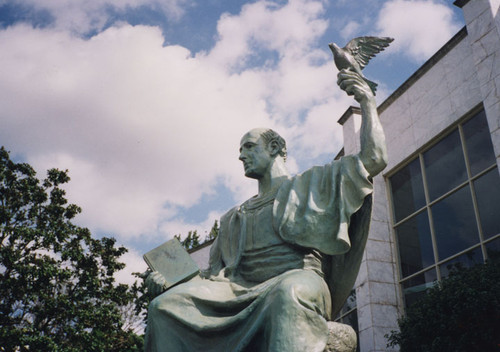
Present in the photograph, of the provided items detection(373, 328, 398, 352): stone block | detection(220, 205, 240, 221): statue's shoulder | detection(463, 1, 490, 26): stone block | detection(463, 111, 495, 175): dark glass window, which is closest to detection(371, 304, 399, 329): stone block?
detection(373, 328, 398, 352): stone block

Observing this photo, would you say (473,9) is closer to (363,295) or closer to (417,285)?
(417,285)

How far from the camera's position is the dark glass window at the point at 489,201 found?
1049 centimetres

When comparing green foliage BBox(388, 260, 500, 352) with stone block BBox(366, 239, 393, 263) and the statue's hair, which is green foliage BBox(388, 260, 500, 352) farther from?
the statue's hair

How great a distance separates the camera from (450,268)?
11312 mm

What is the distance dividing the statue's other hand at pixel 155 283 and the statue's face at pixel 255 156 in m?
1.05

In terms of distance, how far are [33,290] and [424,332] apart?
9.88 metres

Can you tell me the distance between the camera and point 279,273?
370cm

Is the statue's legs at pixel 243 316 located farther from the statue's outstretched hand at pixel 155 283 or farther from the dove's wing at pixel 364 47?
the dove's wing at pixel 364 47

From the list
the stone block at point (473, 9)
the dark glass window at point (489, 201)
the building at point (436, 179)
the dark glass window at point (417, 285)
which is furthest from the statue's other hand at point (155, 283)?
the stone block at point (473, 9)

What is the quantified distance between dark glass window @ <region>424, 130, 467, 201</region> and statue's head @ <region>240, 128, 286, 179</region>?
8403 mm

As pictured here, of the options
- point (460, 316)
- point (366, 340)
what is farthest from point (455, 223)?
point (460, 316)

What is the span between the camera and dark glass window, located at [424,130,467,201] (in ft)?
38.6

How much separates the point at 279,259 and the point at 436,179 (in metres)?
9.58

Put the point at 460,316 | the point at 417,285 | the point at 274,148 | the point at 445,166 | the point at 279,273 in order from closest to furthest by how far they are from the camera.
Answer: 1. the point at 279,273
2. the point at 274,148
3. the point at 460,316
4. the point at 445,166
5. the point at 417,285
